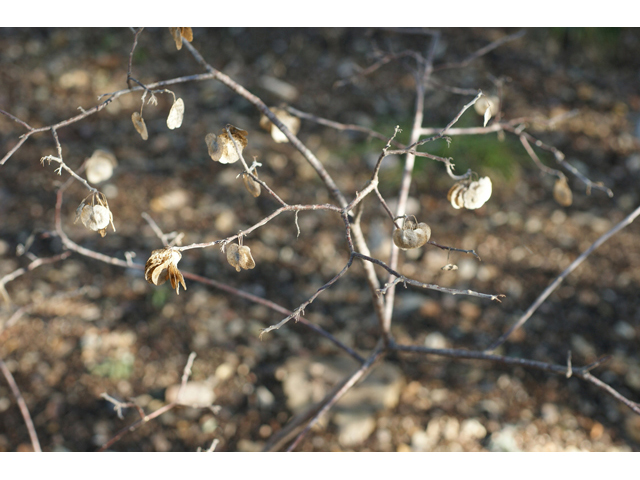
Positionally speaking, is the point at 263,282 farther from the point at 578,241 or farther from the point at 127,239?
the point at 578,241

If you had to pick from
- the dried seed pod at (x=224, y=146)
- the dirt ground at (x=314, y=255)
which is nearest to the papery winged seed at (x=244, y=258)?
the dried seed pod at (x=224, y=146)

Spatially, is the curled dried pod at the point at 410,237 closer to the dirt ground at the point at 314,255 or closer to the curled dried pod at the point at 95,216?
the curled dried pod at the point at 95,216

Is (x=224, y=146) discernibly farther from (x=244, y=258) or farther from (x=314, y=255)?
(x=314, y=255)

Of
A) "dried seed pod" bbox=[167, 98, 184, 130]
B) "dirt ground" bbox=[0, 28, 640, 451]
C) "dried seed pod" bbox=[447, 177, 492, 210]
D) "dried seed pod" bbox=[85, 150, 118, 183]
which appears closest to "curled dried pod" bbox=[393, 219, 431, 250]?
"dried seed pod" bbox=[447, 177, 492, 210]

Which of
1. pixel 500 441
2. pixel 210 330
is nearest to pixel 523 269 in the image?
pixel 500 441

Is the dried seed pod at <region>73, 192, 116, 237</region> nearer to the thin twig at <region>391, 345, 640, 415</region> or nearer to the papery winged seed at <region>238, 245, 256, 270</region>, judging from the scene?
the papery winged seed at <region>238, 245, 256, 270</region>

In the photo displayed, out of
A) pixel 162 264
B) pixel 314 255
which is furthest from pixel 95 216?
pixel 314 255

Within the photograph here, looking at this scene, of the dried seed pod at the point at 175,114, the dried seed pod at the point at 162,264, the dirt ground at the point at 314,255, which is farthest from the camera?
the dirt ground at the point at 314,255

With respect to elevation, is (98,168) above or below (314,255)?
above

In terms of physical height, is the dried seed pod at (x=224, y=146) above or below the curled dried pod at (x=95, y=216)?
above
